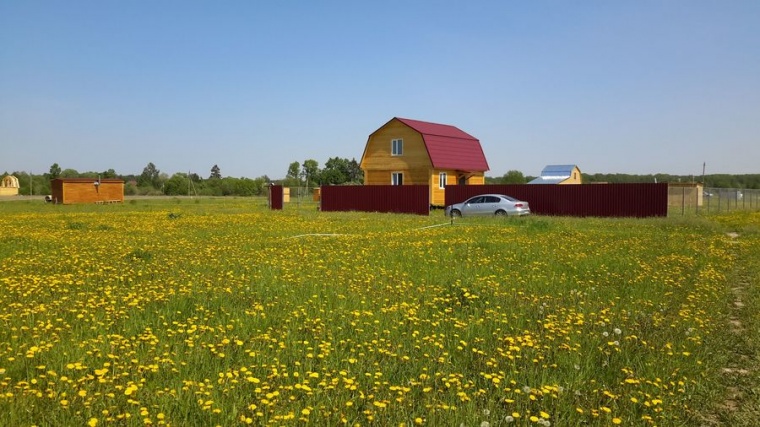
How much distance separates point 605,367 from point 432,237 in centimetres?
1079

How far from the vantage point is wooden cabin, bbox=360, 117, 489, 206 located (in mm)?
37594

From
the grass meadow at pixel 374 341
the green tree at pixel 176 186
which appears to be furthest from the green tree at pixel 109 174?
the grass meadow at pixel 374 341

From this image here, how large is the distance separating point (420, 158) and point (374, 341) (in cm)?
3331

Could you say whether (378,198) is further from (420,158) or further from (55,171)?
(55,171)

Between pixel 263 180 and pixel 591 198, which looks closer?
pixel 591 198

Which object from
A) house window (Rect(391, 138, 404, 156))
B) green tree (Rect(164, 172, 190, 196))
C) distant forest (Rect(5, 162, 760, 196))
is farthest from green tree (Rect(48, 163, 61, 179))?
house window (Rect(391, 138, 404, 156))

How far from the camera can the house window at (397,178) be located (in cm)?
3908

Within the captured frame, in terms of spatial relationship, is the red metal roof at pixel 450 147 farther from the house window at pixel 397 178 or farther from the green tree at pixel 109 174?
the green tree at pixel 109 174

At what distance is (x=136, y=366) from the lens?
4.40 meters

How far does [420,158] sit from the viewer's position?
3772 centimetres

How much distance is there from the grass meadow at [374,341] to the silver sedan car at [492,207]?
16.5 m

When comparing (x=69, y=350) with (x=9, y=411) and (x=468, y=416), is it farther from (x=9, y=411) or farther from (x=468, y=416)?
(x=468, y=416)

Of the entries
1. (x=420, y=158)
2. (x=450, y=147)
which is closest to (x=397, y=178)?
(x=420, y=158)

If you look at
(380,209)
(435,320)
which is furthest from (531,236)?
(380,209)
